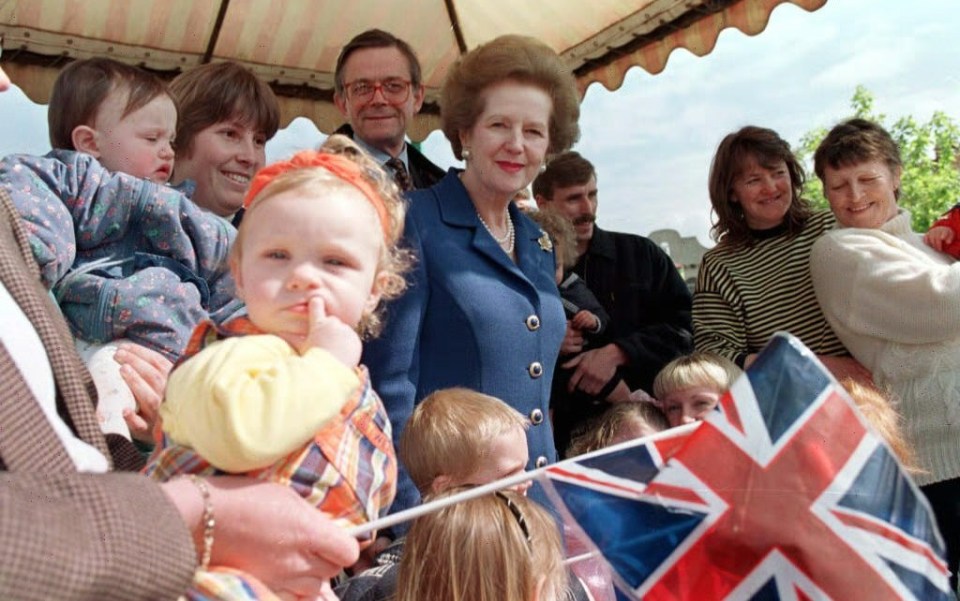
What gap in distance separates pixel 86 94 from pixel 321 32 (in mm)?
2772

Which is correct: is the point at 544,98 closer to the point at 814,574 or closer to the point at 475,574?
the point at 475,574

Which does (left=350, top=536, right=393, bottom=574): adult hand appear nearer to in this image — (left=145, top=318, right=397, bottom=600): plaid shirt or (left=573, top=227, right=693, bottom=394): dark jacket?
(left=145, top=318, right=397, bottom=600): plaid shirt

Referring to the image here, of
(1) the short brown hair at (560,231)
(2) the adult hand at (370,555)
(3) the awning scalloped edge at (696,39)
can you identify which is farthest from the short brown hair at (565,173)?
(2) the adult hand at (370,555)

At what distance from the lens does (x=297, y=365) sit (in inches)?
52.8

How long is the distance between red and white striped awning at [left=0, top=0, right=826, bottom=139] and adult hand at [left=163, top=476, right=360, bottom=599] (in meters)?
3.81

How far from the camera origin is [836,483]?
1349 mm

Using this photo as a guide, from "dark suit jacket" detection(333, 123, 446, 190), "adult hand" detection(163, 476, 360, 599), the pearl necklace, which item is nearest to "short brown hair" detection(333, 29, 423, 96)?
"dark suit jacket" detection(333, 123, 446, 190)

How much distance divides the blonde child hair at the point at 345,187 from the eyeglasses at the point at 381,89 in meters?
1.72

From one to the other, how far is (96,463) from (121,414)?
81 centimetres

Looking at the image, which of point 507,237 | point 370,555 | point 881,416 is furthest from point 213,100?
point 881,416

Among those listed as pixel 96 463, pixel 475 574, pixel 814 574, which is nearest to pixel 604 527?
pixel 814 574

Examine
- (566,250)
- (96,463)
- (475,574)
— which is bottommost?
(475,574)

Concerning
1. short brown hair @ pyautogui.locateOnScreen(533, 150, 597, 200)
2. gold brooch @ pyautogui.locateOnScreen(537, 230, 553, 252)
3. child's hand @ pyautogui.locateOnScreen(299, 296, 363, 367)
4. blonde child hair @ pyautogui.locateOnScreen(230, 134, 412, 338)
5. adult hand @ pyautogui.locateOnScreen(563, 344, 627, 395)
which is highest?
short brown hair @ pyautogui.locateOnScreen(533, 150, 597, 200)

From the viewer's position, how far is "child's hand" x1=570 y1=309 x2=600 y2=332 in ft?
12.0
